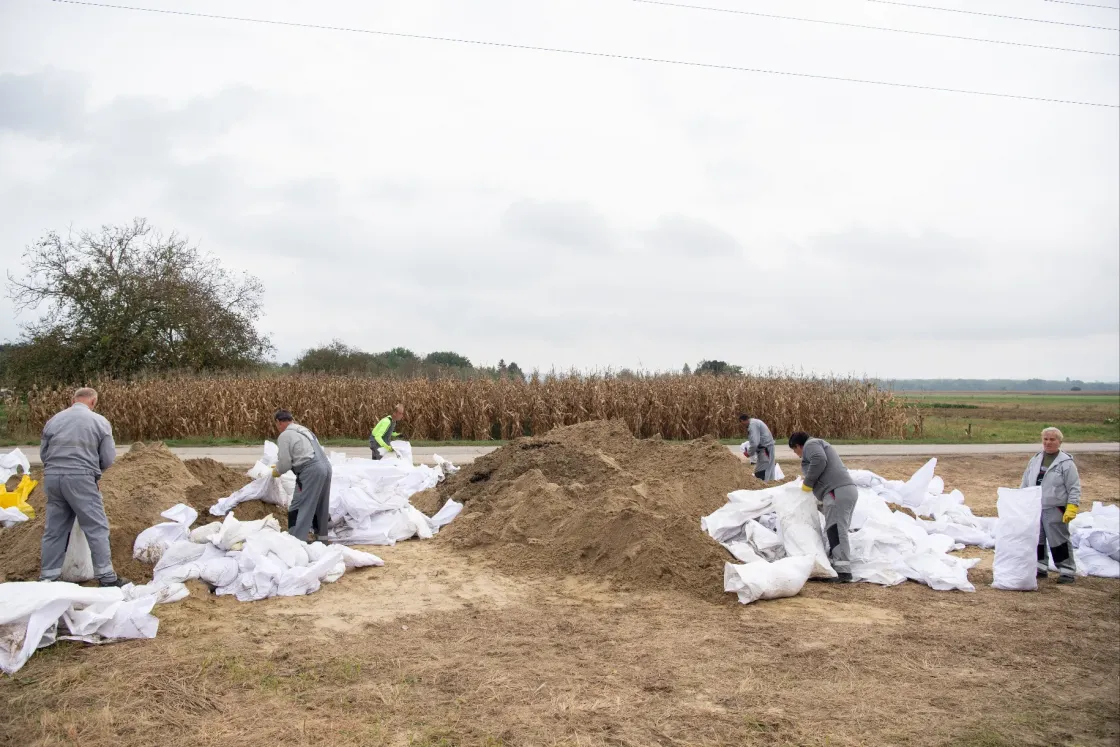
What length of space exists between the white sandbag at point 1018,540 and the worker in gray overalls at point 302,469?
23.9ft

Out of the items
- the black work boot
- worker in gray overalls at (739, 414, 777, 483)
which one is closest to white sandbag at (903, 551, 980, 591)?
worker in gray overalls at (739, 414, 777, 483)

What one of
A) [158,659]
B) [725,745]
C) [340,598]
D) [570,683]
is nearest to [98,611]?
[158,659]

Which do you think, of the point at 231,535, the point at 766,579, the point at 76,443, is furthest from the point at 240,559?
the point at 766,579

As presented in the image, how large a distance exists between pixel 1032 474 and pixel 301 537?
8135 millimetres

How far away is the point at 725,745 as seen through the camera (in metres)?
4.61

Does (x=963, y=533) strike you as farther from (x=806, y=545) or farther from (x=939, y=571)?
(x=806, y=545)

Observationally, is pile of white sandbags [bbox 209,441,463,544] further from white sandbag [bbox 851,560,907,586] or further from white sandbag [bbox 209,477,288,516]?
white sandbag [bbox 851,560,907,586]

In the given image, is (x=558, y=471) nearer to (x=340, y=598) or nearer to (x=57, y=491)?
(x=340, y=598)

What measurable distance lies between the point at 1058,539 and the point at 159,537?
9549mm

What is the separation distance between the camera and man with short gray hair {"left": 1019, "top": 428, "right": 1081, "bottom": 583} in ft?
28.0

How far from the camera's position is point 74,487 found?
720 cm

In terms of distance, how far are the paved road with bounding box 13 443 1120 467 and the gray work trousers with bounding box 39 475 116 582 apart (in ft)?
30.6

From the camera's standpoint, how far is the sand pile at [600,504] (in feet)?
27.3

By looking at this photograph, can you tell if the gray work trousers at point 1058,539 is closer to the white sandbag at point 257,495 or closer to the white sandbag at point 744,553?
the white sandbag at point 744,553
